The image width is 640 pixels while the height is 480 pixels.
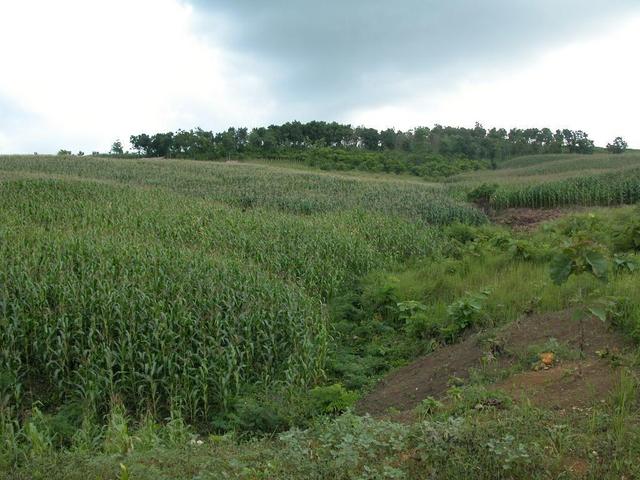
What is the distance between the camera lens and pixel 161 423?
6.89m

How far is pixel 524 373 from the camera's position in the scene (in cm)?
655

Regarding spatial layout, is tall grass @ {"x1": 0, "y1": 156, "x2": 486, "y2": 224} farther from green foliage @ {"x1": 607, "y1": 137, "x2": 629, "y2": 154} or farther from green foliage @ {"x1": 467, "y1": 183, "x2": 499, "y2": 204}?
green foliage @ {"x1": 607, "y1": 137, "x2": 629, "y2": 154}

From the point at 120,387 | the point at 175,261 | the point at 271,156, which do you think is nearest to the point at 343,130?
the point at 271,156

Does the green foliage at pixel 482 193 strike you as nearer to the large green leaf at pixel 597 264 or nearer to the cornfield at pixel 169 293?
the cornfield at pixel 169 293

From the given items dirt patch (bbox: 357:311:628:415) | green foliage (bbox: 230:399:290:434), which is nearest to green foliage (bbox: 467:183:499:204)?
dirt patch (bbox: 357:311:628:415)

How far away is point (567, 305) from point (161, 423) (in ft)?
18.7

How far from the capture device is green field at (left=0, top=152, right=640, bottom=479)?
4.38 m

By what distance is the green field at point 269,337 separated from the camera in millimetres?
4375

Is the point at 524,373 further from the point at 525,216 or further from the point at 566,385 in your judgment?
the point at 525,216

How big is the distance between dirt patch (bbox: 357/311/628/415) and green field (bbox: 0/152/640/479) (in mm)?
225

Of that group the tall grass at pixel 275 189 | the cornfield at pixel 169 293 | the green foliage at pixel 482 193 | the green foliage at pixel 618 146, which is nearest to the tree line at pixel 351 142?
the green foliage at pixel 618 146

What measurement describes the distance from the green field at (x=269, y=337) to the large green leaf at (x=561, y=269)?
7.6 inches

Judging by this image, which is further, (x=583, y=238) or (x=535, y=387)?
(x=583, y=238)

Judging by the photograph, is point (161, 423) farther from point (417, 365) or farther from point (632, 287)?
point (632, 287)
